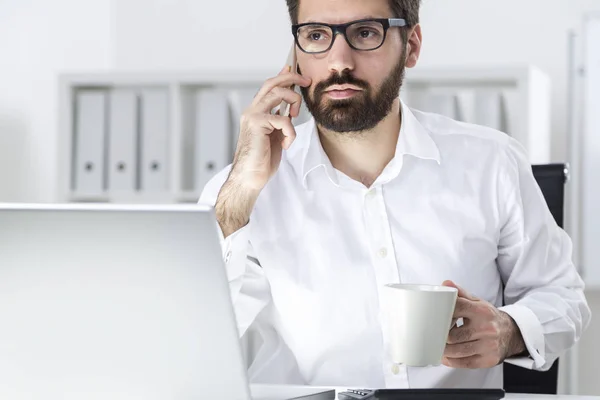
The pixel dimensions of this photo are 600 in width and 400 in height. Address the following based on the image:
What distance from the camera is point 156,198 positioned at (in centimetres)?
296

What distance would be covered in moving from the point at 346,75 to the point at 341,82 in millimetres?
16

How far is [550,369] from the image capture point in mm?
1497

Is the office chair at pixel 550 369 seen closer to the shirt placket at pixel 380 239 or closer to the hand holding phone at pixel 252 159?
the shirt placket at pixel 380 239

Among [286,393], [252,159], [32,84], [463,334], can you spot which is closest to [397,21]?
[252,159]

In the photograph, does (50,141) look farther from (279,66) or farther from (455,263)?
(455,263)

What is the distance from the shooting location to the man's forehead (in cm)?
149

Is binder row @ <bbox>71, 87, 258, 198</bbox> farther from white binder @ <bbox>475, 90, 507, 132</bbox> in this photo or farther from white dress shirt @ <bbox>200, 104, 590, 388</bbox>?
white dress shirt @ <bbox>200, 104, 590, 388</bbox>

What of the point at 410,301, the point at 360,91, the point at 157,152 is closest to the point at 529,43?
the point at 157,152

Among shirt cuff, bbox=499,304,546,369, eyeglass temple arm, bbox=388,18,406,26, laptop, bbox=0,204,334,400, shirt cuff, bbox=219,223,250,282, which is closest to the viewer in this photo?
laptop, bbox=0,204,334,400

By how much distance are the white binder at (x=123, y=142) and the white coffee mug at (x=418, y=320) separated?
209 centimetres

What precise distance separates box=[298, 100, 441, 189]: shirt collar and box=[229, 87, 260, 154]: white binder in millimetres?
1299

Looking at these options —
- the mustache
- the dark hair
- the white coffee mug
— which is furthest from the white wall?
the white coffee mug

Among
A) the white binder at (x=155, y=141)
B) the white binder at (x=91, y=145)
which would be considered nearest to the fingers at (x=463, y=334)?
the white binder at (x=155, y=141)

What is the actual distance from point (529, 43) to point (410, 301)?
2.35 meters
